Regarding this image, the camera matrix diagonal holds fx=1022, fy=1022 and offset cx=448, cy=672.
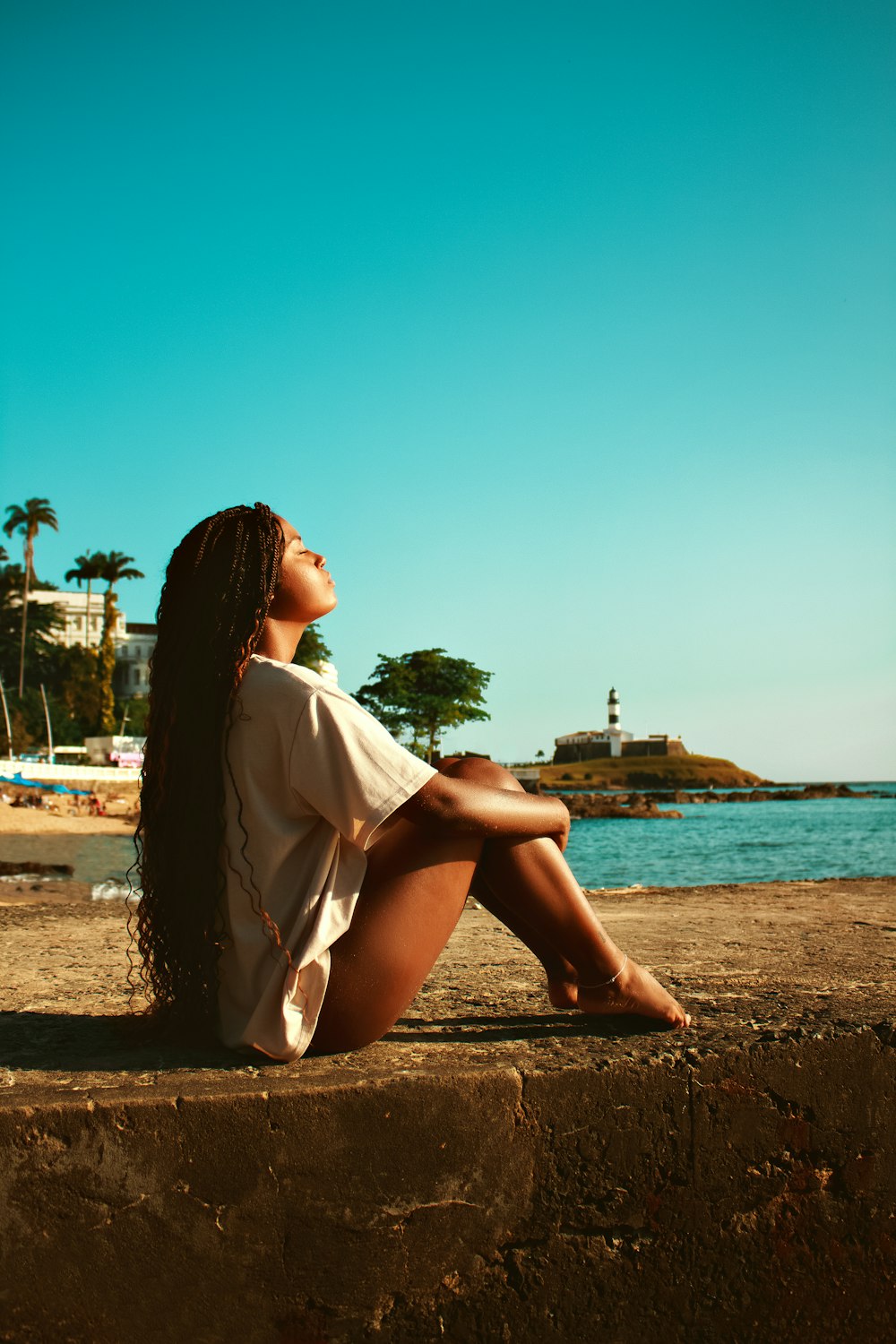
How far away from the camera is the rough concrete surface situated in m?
1.67

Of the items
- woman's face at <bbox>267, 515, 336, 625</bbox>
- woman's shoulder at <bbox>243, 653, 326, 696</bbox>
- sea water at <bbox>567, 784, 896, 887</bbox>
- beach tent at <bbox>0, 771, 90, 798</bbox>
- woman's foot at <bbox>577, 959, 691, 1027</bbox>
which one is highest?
woman's face at <bbox>267, 515, 336, 625</bbox>

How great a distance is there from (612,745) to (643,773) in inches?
297

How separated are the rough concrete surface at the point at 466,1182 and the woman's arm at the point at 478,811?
0.43 meters

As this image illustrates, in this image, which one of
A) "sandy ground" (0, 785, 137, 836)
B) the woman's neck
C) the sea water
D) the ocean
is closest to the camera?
the woman's neck

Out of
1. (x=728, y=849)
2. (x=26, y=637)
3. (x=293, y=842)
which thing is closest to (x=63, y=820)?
(x=728, y=849)

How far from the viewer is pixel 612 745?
117 m

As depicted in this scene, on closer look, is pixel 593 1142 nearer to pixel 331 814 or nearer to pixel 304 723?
pixel 331 814

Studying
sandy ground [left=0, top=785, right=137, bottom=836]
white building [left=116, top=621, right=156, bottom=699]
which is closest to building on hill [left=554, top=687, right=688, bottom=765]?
white building [left=116, top=621, right=156, bottom=699]

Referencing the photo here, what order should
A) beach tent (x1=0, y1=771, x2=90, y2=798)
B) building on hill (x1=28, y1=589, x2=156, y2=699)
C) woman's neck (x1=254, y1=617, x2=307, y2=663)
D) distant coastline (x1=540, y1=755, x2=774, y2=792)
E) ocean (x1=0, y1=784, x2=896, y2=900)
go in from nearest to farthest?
woman's neck (x1=254, y1=617, x2=307, y2=663) < ocean (x1=0, y1=784, x2=896, y2=900) < beach tent (x1=0, y1=771, x2=90, y2=798) < building on hill (x1=28, y1=589, x2=156, y2=699) < distant coastline (x1=540, y1=755, x2=774, y2=792)

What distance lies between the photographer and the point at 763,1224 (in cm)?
202

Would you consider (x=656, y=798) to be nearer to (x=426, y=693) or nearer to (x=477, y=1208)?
(x=426, y=693)

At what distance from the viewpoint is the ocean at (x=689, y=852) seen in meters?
22.5

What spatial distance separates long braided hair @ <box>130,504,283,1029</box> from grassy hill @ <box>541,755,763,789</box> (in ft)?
329

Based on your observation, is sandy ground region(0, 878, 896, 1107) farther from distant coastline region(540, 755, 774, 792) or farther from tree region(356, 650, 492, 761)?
distant coastline region(540, 755, 774, 792)
